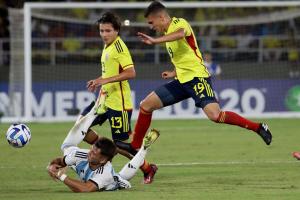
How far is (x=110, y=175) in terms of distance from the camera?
33.9 feet

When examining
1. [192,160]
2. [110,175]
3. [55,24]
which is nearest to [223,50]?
[55,24]

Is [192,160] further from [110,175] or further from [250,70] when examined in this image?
[250,70]

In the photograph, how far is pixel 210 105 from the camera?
12.3m

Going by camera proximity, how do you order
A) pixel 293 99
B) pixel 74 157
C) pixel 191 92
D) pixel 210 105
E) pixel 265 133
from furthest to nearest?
pixel 293 99 → pixel 265 133 → pixel 191 92 → pixel 210 105 → pixel 74 157

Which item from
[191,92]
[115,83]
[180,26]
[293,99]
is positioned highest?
[180,26]

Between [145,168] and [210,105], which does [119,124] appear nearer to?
[145,168]

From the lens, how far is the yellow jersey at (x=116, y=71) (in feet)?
39.7

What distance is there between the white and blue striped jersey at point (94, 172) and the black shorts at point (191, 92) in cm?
223

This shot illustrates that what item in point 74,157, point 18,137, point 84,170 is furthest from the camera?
point 18,137

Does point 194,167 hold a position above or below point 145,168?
below

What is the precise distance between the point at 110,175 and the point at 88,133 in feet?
Result: 7.18

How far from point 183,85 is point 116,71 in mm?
1038

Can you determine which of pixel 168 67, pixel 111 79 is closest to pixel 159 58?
pixel 168 67

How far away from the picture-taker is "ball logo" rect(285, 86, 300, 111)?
26.1m
